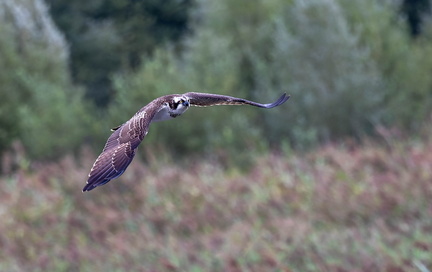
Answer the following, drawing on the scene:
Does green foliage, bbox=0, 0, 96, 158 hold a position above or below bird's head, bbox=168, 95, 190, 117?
above

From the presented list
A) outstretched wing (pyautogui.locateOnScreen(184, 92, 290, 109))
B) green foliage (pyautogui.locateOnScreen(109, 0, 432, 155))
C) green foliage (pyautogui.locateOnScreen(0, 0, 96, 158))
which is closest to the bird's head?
outstretched wing (pyautogui.locateOnScreen(184, 92, 290, 109))

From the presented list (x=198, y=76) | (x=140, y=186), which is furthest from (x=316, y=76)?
(x=140, y=186)

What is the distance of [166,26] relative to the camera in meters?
46.9

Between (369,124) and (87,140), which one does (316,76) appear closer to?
(369,124)

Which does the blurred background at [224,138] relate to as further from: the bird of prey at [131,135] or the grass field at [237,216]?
the bird of prey at [131,135]

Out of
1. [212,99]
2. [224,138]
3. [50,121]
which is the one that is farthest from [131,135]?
[50,121]

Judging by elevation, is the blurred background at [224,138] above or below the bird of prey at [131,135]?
above

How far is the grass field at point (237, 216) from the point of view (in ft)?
52.5

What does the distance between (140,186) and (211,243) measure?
4.66 m

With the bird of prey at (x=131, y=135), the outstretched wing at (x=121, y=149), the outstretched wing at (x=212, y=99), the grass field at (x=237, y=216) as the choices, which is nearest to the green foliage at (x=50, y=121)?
the grass field at (x=237, y=216)

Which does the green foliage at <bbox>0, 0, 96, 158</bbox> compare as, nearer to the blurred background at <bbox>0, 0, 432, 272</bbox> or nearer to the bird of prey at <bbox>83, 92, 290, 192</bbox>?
the blurred background at <bbox>0, 0, 432, 272</bbox>

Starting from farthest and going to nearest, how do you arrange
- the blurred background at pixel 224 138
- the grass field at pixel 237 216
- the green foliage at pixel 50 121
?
the green foliage at pixel 50 121 < the blurred background at pixel 224 138 < the grass field at pixel 237 216

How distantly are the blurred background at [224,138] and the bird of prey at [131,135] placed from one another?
6.48 m

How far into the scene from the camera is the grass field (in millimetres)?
16000
